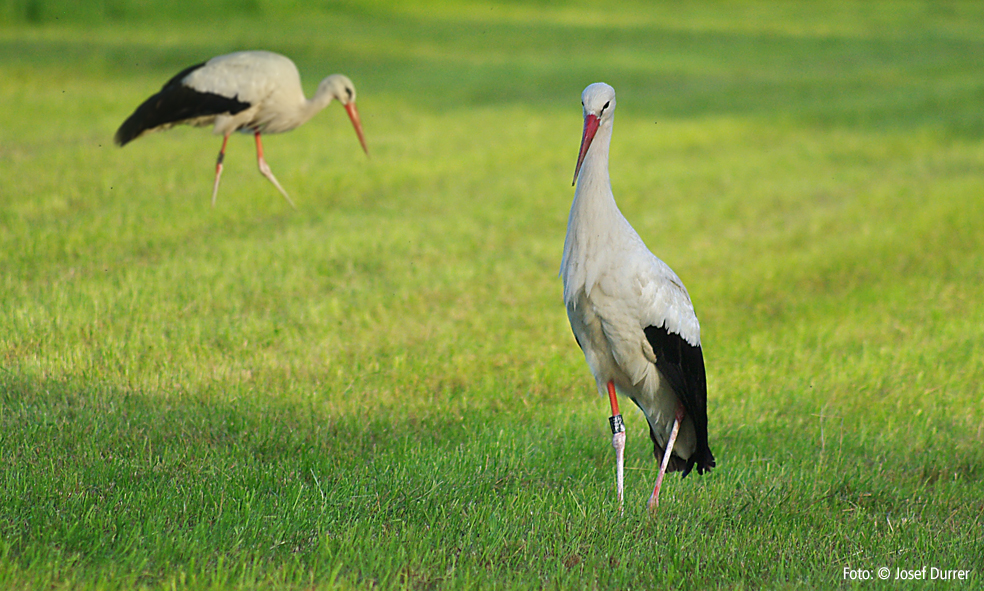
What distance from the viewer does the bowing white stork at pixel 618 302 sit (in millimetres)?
4555

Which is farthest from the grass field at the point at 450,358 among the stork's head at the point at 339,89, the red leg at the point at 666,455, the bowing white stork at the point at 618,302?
the stork's head at the point at 339,89

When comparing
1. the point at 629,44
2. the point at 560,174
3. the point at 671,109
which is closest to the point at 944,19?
the point at 629,44

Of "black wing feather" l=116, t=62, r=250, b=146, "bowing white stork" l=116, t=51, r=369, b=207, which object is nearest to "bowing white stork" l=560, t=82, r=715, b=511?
"bowing white stork" l=116, t=51, r=369, b=207

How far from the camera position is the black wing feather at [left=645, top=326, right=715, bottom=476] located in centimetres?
475

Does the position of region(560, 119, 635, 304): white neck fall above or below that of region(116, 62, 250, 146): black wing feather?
below

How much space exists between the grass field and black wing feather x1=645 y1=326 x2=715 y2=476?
463mm

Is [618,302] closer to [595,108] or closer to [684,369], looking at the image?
[684,369]

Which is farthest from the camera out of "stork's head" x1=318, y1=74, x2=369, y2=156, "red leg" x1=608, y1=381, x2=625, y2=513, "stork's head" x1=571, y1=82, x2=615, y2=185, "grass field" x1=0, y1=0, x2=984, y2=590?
"stork's head" x1=318, y1=74, x2=369, y2=156

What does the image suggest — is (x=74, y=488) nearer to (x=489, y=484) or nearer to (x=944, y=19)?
(x=489, y=484)

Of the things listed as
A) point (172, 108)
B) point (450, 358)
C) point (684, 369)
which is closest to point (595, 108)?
point (684, 369)

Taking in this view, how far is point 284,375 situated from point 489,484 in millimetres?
1988

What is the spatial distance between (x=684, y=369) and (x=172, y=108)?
7.51 metres

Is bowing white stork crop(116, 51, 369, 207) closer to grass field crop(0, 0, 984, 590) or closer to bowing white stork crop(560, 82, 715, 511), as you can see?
grass field crop(0, 0, 984, 590)

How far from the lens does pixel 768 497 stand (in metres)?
5.00
